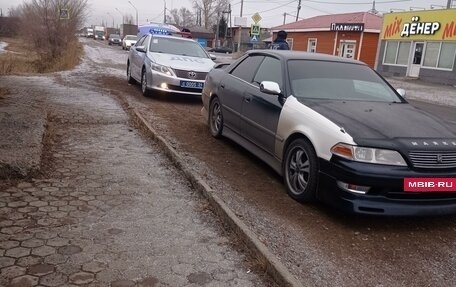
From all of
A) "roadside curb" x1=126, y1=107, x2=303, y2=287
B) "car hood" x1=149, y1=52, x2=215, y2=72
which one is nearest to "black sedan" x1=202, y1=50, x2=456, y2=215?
"roadside curb" x1=126, y1=107, x2=303, y2=287

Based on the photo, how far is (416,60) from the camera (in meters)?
29.4

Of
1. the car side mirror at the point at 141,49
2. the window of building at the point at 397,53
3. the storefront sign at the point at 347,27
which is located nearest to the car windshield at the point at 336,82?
the car side mirror at the point at 141,49

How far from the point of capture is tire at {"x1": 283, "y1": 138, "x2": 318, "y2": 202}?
165 inches

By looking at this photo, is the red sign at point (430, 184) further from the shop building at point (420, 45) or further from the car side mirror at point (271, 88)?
the shop building at point (420, 45)

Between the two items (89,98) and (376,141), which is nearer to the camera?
(376,141)

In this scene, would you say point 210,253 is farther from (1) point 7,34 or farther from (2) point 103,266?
(1) point 7,34

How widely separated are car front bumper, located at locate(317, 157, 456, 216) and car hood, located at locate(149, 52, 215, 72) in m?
6.89

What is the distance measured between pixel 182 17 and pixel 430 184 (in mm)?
107675

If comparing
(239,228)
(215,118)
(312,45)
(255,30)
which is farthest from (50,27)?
(239,228)

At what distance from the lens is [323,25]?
4025 centimetres

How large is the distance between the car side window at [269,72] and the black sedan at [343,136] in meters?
0.02

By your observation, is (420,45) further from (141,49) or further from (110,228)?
(110,228)

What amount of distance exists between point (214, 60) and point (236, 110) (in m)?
5.76

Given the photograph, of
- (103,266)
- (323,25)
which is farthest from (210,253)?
(323,25)
